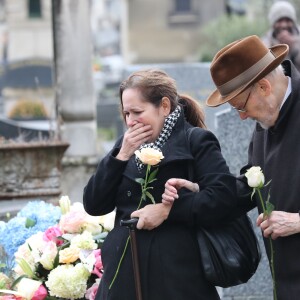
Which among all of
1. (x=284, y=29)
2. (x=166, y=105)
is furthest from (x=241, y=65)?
(x=284, y=29)

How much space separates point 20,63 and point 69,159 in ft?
61.3

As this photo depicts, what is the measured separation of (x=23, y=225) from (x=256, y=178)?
6.31ft

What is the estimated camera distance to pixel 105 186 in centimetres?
463

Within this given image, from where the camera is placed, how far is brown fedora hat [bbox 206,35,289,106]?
4.43 m

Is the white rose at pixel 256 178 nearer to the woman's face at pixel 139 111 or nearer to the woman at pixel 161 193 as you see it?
the woman at pixel 161 193

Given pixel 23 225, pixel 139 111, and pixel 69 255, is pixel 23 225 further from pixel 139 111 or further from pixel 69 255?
pixel 139 111

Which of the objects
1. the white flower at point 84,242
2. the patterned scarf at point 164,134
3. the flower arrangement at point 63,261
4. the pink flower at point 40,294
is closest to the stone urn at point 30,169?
the flower arrangement at point 63,261

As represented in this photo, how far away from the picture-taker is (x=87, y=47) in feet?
33.2

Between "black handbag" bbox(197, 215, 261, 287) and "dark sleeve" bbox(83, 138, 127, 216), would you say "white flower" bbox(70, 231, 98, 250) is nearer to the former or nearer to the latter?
"dark sleeve" bbox(83, 138, 127, 216)

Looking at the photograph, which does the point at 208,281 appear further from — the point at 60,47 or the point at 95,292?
the point at 60,47

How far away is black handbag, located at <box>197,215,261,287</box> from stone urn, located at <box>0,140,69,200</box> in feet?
12.4

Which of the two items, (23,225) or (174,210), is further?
(23,225)

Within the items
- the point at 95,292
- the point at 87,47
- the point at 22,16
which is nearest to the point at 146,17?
the point at 22,16

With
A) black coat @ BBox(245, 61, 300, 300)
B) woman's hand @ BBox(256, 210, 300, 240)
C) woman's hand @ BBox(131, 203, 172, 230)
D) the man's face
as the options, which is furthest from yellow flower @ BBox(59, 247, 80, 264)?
the man's face
